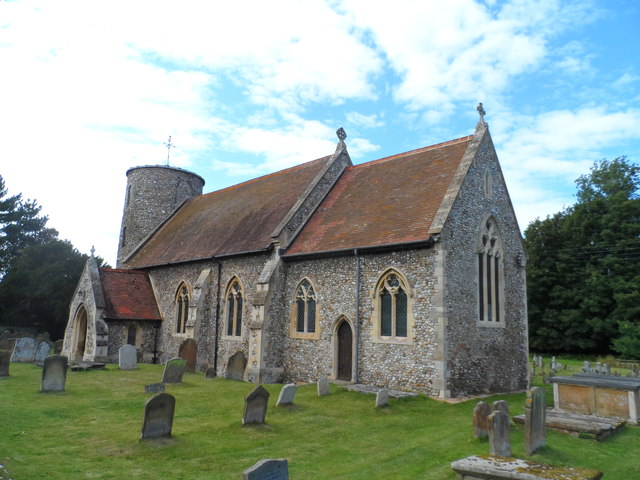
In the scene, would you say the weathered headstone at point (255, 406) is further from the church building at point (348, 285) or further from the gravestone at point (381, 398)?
the church building at point (348, 285)

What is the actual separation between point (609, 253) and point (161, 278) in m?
31.1

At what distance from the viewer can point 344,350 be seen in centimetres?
1527

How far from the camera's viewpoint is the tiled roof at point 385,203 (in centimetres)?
1470

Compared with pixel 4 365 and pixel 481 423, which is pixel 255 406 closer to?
pixel 481 423

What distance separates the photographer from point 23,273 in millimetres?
34688

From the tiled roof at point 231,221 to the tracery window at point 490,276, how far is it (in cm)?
760

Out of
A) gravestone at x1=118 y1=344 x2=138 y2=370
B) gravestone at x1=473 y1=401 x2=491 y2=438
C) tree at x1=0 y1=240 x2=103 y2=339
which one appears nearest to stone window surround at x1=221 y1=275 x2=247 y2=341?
gravestone at x1=118 y1=344 x2=138 y2=370

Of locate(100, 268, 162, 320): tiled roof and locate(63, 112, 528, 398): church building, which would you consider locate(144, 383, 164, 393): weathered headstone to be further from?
locate(100, 268, 162, 320): tiled roof

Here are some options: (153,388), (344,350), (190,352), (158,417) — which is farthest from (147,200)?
(158,417)

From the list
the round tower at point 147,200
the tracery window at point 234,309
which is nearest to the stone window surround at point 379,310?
the tracery window at point 234,309

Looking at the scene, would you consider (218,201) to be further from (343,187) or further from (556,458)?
(556,458)

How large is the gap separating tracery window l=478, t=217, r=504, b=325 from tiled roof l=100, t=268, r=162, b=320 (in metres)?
15.0

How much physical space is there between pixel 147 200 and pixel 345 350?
2001 cm

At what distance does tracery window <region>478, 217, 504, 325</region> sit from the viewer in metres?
15.2
